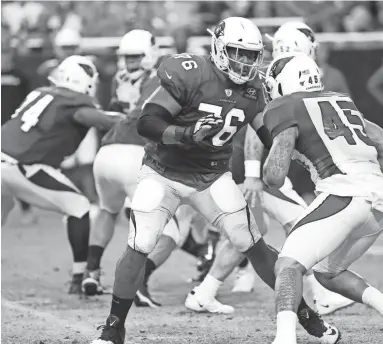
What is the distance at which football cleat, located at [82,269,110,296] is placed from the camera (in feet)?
24.5

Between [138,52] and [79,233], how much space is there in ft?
4.72

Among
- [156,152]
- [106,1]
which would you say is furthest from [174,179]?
[106,1]

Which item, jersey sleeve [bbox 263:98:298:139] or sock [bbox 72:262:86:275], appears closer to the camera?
jersey sleeve [bbox 263:98:298:139]

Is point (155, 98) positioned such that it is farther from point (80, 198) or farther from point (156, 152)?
point (80, 198)

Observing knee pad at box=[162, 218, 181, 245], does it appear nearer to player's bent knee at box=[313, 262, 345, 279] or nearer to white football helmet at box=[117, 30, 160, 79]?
white football helmet at box=[117, 30, 160, 79]

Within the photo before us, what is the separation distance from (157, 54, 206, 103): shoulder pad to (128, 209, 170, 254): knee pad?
2.08ft

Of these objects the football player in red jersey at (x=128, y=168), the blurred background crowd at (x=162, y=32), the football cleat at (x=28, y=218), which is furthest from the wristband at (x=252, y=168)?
the football cleat at (x=28, y=218)

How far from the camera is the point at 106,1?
14477 millimetres

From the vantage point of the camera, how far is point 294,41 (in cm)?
714

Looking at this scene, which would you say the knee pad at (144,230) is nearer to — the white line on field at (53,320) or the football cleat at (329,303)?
the white line on field at (53,320)

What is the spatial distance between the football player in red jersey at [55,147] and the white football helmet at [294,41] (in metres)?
1.26

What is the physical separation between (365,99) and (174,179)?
741cm

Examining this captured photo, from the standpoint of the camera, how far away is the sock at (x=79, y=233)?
297 inches

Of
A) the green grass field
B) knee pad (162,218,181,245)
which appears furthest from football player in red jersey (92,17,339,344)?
knee pad (162,218,181,245)
